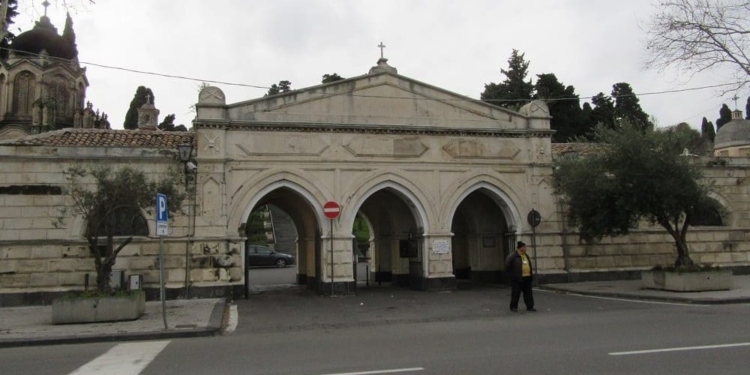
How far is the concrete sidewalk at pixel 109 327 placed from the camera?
11000 mm

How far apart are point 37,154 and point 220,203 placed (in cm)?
544

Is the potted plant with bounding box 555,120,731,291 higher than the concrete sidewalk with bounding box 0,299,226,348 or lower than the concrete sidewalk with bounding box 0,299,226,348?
higher

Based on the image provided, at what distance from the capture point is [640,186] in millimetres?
16812

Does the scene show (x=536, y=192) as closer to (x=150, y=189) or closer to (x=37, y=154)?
(x=150, y=189)

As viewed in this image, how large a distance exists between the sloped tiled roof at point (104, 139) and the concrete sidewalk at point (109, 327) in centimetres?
511

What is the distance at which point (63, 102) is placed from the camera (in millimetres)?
50594

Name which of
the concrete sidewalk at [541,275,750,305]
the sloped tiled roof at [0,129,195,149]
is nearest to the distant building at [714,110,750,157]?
the concrete sidewalk at [541,275,750,305]

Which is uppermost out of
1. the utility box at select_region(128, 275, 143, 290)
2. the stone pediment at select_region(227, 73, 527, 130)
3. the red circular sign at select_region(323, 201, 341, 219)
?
the stone pediment at select_region(227, 73, 527, 130)

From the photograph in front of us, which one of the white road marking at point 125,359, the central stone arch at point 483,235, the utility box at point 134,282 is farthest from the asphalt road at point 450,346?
the central stone arch at point 483,235

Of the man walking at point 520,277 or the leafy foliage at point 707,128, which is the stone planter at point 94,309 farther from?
the leafy foliage at point 707,128

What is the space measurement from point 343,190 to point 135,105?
4121cm

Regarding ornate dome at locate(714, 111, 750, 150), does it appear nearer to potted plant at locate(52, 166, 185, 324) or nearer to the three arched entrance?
the three arched entrance

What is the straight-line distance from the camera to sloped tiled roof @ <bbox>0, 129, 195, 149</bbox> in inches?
698

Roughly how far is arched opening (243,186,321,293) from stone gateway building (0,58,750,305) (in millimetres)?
219
